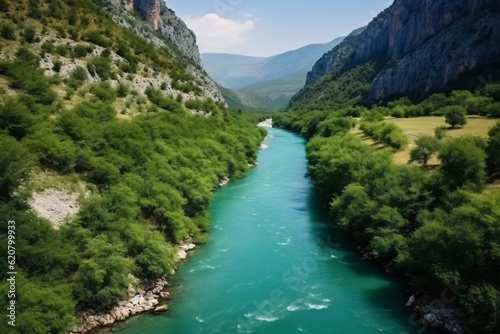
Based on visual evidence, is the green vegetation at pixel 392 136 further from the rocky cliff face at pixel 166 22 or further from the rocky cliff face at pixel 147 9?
the rocky cliff face at pixel 147 9

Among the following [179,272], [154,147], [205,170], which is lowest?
[179,272]

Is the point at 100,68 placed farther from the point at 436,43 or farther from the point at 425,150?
the point at 436,43

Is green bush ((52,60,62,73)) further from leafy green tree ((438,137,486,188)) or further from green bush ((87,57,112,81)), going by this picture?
leafy green tree ((438,137,486,188))

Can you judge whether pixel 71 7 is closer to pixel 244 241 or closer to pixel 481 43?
pixel 244 241

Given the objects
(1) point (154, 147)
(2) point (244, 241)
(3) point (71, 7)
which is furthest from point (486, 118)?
(3) point (71, 7)

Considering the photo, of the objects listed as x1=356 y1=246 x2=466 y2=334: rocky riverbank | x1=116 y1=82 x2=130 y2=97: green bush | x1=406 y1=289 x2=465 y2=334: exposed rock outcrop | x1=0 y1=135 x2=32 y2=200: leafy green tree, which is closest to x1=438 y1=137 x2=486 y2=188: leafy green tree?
x1=356 y1=246 x2=466 y2=334: rocky riverbank

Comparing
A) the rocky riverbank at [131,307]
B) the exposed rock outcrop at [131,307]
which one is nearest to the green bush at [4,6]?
the rocky riverbank at [131,307]
